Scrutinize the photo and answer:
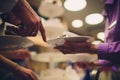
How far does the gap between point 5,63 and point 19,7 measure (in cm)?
30

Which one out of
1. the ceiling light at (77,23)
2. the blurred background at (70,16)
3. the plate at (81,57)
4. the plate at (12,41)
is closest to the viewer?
the plate at (12,41)

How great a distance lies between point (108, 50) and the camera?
62.7 inches

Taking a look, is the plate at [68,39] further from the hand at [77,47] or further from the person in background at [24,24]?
the person in background at [24,24]

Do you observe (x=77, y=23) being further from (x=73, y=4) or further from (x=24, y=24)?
(x=24, y=24)

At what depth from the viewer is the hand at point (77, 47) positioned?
1514 millimetres

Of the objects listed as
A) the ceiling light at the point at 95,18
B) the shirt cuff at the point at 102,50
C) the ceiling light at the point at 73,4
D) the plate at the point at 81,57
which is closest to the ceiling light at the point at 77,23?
the ceiling light at the point at 95,18

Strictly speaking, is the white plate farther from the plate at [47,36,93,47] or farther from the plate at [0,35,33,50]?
the plate at [0,35,33,50]

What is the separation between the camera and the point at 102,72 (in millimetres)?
1712

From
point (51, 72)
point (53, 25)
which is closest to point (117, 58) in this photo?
point (53, 25)

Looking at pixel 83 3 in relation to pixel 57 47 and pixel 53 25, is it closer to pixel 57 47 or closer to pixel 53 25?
pixel 53 25

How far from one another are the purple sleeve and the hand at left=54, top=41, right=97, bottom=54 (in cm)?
4

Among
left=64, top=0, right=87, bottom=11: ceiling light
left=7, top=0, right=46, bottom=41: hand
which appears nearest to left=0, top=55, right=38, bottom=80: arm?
left=7, top=0, right=46, bottom=41: hand

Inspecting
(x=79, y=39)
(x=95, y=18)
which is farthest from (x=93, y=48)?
(x=95, y=18)

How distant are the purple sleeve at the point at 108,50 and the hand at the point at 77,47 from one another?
40mm
